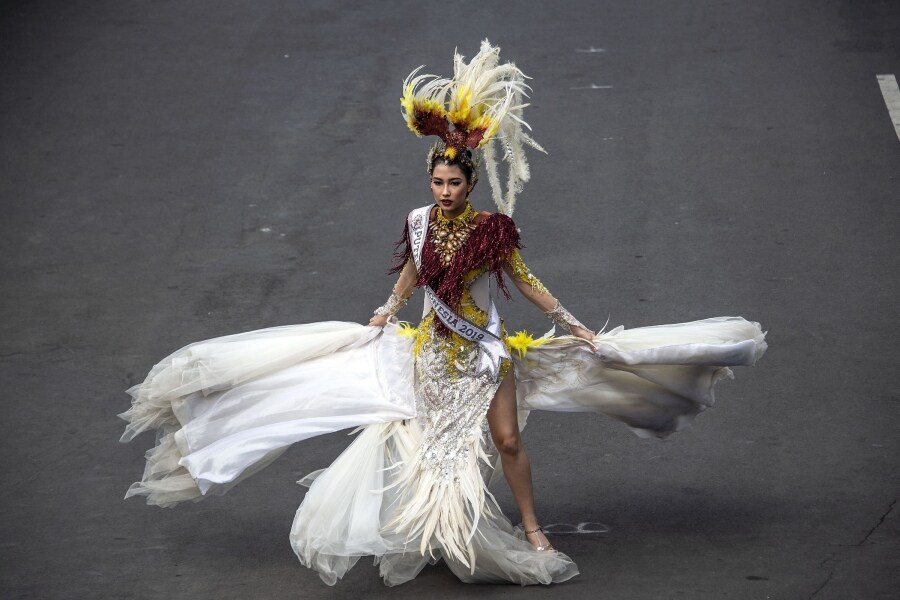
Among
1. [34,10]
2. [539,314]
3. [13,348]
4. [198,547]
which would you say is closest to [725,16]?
[539,314]

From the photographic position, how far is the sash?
6.97 metres

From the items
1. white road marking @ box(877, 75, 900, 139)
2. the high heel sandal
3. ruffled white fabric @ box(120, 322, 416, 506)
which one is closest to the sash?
ruffled white fabric @ box(120, 322, 416, 506)

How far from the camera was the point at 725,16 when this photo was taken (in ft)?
51.9

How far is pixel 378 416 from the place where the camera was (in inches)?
275

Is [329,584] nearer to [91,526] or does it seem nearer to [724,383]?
[91,526]

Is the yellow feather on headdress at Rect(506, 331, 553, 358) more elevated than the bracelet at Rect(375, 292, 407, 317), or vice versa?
the bracelet at Rect(375, 292, 407, 317)

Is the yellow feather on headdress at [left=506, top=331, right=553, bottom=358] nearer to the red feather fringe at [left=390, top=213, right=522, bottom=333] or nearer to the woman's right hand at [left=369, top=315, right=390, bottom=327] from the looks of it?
the red feather fringe at [left=390, top=213, right=522, bottom=333]

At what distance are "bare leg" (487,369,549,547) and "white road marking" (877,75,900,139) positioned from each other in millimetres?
7155

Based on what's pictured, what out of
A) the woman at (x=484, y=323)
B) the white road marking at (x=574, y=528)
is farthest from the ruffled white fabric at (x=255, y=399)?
the white road marking at (x=574, y=528)

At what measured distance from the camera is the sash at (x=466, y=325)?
6.97 meters

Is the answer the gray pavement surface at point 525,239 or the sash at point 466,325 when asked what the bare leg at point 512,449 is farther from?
the gray pavement surface at point 525,239

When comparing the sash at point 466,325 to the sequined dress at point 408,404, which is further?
the sash at point 466,325

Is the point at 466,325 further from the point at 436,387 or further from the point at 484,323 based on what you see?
the point at 436,387

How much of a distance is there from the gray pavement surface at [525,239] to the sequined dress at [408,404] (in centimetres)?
39
